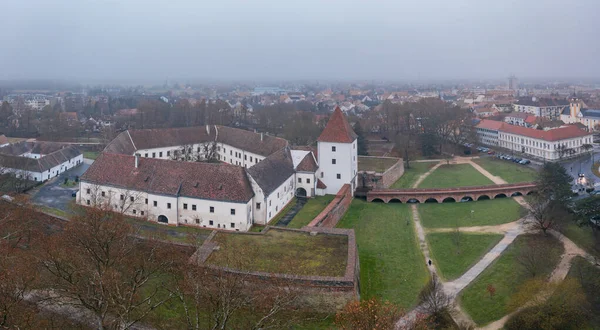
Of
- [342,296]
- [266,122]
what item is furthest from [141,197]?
[266,122]

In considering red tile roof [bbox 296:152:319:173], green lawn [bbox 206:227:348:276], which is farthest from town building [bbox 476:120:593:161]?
green lawn [bbox 206:227:348:276]

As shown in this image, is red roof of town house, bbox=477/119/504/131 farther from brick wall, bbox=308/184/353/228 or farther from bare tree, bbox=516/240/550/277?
bare tree, bbox=516/240/550/277

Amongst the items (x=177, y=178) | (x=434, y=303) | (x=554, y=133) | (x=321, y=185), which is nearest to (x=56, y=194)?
(x=177, y=178)

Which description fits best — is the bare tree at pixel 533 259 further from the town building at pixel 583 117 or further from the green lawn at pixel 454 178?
the town building at pixel 583 117

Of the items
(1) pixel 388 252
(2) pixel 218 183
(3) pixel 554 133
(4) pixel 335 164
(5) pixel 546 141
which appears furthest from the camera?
(3) pixel 554 133

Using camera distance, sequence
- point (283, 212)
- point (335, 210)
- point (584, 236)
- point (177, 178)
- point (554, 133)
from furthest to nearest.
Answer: point (554, 133) < point (283, 212) < point (335, 210) < point (177, 178) < point (584, 236)

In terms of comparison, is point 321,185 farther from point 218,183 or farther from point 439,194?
point 218,183
